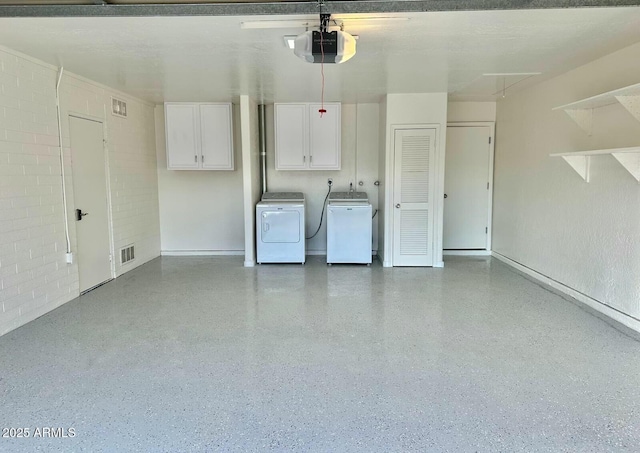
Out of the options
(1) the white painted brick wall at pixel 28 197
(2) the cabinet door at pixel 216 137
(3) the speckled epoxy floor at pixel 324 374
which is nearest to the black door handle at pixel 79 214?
(1) the white painted brick wall at pixel 28 197

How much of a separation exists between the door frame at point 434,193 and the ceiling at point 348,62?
59 centimetres

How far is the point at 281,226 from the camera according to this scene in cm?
589

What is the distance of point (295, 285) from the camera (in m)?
4.92

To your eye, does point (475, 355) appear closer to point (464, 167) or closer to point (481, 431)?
point (481, 431)

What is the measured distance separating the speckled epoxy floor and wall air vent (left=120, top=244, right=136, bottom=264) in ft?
3.54

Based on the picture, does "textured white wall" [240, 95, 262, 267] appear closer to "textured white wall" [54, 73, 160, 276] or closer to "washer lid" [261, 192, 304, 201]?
"washer lid" [261, 192, 304, 201]

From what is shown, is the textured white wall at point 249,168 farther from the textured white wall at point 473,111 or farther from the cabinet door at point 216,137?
the textured white wall at point 473,111

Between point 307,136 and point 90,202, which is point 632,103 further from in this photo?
point 90,202

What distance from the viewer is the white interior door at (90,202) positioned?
4.48m

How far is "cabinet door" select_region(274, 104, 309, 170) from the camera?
6.09 meters

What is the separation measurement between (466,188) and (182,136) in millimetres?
4416

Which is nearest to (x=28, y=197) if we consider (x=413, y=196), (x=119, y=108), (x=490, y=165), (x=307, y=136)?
(x=119, y=108)

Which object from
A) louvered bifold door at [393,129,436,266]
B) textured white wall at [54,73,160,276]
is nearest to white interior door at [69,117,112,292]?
textured white wall at [54,73,160,276]

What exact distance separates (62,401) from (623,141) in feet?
15.2
